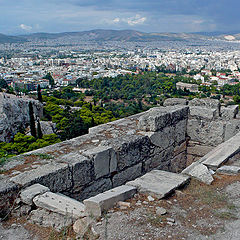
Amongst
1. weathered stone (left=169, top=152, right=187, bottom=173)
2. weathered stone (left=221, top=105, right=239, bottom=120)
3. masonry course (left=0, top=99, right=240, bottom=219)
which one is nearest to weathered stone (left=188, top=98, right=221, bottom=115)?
masonry course (left=0, top=99, right=240, bottom=219)

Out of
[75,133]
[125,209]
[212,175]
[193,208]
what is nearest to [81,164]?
[125,209]

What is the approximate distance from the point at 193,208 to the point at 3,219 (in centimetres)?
177

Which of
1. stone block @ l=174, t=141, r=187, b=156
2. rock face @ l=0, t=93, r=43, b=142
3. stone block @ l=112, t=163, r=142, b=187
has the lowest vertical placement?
rock face @ l=0, t=93, r=43, b=142

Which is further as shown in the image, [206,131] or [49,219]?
[206,131]

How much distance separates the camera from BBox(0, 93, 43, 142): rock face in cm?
2779

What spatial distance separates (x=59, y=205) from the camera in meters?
2.66

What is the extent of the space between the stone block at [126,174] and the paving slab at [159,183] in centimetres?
52

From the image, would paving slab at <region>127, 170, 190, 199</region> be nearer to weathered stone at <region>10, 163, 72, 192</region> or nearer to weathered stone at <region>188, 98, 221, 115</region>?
weathered stone at <region>10, 163, 72, 192</region>

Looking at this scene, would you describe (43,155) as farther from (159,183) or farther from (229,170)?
(229,170)

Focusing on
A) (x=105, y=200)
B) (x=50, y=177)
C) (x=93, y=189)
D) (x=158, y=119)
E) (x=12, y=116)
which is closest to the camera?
(x=105, y=200)

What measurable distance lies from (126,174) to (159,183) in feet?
2.68

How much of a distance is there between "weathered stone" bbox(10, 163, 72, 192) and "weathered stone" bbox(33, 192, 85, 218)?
234 mm

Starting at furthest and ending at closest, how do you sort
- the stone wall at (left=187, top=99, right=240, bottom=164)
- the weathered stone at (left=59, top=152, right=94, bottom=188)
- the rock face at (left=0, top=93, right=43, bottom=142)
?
the rock face at (left=0, top=93, right=43, bottom=142) < the stone wall at (left=187, top=99, right=240, bottom=164) < the weathered stone at (left=59, top=152, right=94, bottom=188)

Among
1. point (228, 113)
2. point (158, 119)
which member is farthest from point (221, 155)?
point (228, 113)
